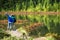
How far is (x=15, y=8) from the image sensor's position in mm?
35594

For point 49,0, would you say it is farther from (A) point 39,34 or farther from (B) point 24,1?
(A) point 39,34

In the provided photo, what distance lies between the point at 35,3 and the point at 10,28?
769 inches

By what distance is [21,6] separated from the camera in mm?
36031

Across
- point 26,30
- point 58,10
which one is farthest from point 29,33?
point 58,10

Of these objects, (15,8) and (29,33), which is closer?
(29,33)

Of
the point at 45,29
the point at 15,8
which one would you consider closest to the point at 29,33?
the point at 45,29

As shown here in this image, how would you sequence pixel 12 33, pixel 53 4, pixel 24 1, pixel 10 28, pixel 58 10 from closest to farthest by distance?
1. pixel 12 33
2. pixel 10 28
3. pixel 58 10
4. pixel 53 4
5. pixel 24 1

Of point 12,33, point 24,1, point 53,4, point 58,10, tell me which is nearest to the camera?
point 12,33

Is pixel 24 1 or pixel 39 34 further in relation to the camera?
pixel 24 1

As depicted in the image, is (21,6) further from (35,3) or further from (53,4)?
(53,4)

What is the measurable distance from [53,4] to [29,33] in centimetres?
2047

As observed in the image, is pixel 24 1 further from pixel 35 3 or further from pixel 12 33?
pixel 12 33

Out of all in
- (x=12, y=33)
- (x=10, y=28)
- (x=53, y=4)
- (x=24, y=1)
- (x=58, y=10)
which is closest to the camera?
(x=12, y=33)

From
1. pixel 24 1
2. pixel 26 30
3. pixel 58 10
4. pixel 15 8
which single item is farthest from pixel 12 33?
pixel 24 1
